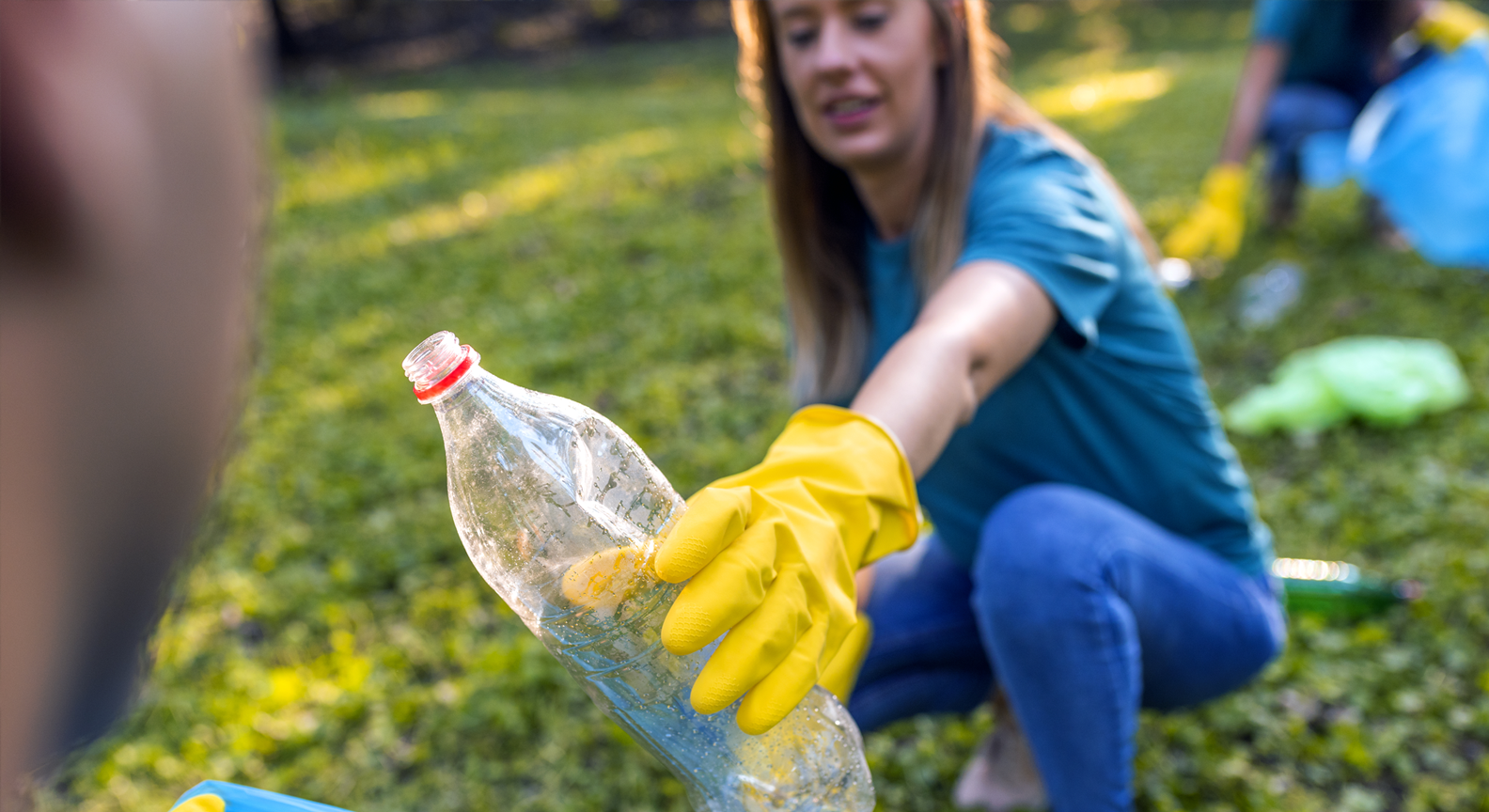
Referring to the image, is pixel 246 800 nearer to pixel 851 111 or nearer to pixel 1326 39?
pixel 851 111

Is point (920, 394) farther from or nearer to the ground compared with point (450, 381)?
nearer to the ground

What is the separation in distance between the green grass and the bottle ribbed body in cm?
33

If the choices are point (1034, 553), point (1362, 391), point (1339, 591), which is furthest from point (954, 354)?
point (1362, 391)

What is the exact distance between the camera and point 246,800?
100 cm

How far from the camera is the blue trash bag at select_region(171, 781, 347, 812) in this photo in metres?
0.98

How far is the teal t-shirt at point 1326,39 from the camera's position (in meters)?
4.73

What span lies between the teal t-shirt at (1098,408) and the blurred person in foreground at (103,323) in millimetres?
1068

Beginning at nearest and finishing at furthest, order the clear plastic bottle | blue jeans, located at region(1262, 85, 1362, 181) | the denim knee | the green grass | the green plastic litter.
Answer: the clear plastic bottle < the denim knee < the green grass < the green plastic litter < blue jeans, located at region(1262, 85, 1362, 181)

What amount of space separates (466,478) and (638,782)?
1.37 m

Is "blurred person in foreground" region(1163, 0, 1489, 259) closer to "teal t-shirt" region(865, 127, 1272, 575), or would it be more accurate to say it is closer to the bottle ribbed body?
"teal t-shirt" region(865, 127, 1272, 575)

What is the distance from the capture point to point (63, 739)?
815 millimetres

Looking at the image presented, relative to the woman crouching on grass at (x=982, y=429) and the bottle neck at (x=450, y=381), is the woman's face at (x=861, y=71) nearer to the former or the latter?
the woman crouching on grass at (x=982, y=429)

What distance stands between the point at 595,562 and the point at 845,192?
3.80 ft

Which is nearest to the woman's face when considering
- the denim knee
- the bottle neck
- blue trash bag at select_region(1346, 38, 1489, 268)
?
the denim knee
